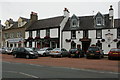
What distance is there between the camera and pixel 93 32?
1340 inches

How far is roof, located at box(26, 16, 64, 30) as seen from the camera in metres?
39.2

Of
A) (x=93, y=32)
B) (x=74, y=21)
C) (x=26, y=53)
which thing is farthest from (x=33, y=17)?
(x=26, y=53)

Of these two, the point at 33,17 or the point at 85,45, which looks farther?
the point at 33,17

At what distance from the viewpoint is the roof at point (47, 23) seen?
129 ft

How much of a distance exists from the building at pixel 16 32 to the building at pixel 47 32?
5.79 feet

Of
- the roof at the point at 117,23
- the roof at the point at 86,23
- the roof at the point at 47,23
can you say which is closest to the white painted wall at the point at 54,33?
the roof at the point at 47,23

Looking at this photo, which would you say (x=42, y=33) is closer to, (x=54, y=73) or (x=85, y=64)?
(x=85, y=64)

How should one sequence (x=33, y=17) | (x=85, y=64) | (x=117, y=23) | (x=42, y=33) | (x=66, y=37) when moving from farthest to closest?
(x=33, y=17)
(x=42, y=33)
(x=66, y=37)
(x=117, y=23)
(x=85, y=64)

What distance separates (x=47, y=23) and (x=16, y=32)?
1070 centimetres

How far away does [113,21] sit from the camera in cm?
3322

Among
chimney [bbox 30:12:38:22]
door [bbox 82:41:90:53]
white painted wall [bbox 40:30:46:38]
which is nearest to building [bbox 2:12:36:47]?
chimney [bbox 30:12:38:22]

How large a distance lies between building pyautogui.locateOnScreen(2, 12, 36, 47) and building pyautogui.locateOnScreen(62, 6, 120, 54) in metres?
12.7

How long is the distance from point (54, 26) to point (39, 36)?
519cm

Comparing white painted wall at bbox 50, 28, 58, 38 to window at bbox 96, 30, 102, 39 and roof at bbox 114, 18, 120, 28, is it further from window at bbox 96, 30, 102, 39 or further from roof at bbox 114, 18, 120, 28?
roof at bbox 114, 18, 120, 28
